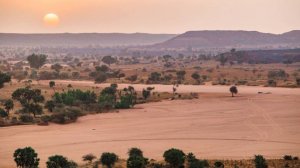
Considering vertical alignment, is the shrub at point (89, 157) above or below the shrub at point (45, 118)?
below

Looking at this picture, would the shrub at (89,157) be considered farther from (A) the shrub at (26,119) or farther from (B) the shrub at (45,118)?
(A) the shrub at (26,119)

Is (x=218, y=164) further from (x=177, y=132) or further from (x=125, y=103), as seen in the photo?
(x=125, y=103)

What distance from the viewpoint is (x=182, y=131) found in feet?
201

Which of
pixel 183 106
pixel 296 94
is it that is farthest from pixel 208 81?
pixel 183 106

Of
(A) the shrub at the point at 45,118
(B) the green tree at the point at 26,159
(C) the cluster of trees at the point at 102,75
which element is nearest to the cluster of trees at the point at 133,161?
(B) the green tree at the point at 26,159

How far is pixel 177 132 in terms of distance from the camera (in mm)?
60688

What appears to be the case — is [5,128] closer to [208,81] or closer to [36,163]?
[36,163]

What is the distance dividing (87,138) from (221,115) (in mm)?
24885

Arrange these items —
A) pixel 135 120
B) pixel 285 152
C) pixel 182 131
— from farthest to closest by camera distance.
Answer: pixel 135 120 → pixel 182 131 → pixel 285 152

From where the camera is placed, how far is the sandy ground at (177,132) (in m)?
50.6

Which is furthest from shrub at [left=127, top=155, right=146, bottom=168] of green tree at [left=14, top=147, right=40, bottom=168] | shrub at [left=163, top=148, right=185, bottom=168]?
green tree at [left=14, top=147, right=40, bottom=168]

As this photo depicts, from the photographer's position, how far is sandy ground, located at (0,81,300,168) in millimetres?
50625

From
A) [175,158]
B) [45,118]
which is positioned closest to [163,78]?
[45,118]

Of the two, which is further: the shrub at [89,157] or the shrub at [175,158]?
the shrub at [89,157]
